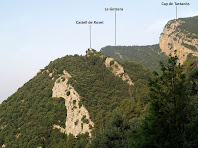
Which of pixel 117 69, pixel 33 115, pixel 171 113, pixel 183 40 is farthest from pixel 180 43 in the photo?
pixel 171 113

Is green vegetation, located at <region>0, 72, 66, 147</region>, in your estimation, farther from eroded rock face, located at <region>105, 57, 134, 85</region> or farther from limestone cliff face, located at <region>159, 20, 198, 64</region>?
limestone cliff face, located at <region>159, 20, 198, 64</region>

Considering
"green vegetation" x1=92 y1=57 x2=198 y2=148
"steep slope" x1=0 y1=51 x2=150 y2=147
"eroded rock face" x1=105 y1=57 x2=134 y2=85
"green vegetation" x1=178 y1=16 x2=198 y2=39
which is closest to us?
"green vegetation" x1=92 y1=57 x2=198 y2=148

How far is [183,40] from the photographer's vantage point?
15375cm

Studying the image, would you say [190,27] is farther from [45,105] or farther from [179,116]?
[179,116]

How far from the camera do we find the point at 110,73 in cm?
8731

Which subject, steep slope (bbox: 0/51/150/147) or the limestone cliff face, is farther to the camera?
the limestone cliff face

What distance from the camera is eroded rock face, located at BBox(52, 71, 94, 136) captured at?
65188 mm

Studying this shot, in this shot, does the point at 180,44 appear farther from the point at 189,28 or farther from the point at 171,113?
the point at 171,113

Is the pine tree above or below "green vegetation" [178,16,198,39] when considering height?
below

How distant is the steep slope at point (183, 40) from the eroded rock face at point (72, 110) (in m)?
92.2

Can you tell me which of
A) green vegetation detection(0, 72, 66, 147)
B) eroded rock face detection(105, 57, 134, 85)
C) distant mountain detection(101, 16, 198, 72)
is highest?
distant mountain detection(101, 16, 198, 72)

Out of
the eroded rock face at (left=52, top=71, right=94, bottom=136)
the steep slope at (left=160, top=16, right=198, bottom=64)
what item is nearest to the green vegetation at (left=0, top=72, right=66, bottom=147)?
the eroded rock face at (left=52, top=71, right=94, bottom=136)

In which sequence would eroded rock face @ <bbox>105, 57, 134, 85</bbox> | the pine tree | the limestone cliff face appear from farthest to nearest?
the limestone cliff face, eroded rock face @ <bbox>105, 57, 134, 85</bbox>, the pine tree

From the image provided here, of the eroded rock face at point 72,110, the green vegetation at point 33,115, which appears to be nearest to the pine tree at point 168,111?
the eroded rock face at point 72,110
